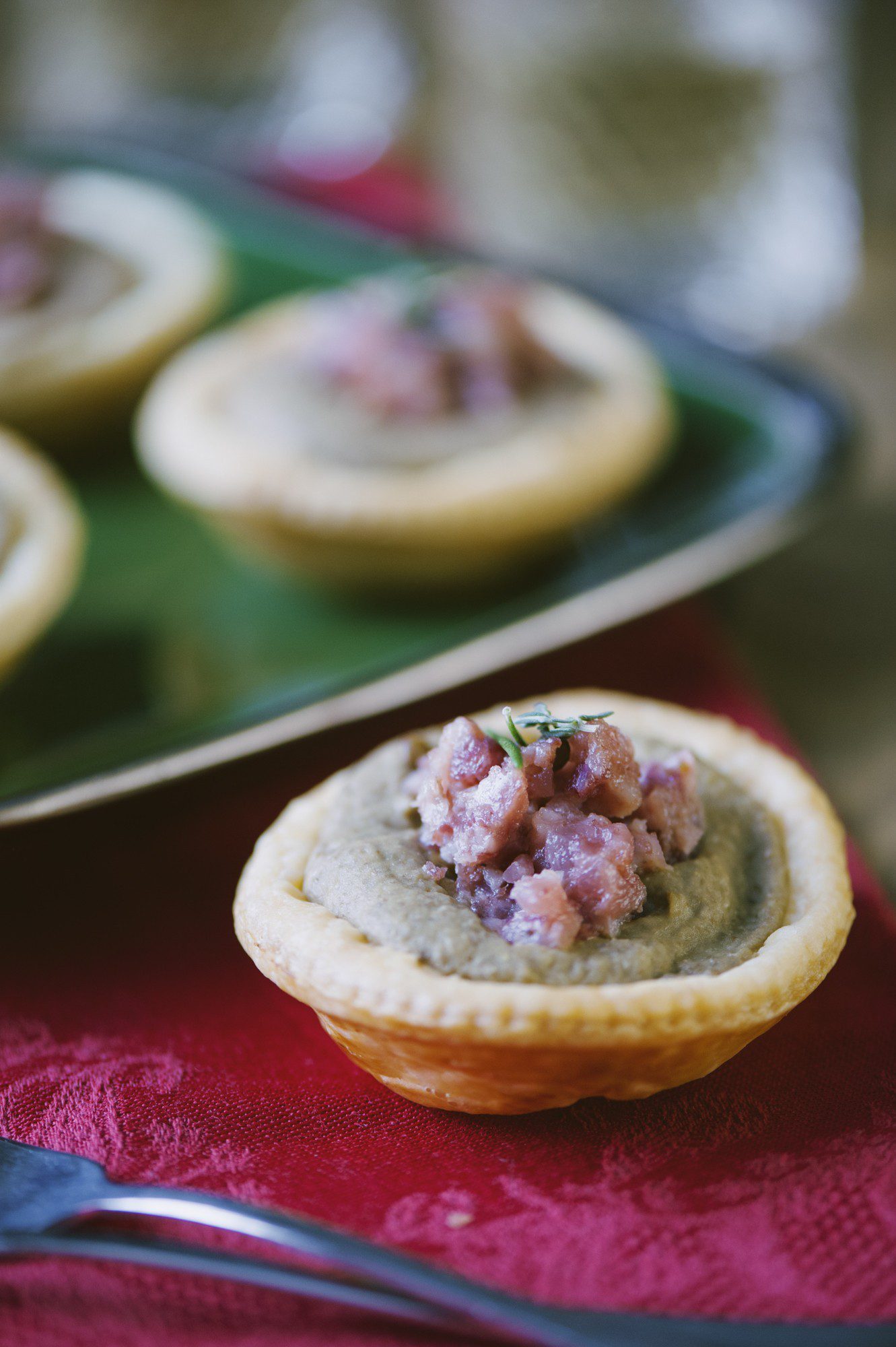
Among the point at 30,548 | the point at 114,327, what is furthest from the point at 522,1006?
the point at 114,327

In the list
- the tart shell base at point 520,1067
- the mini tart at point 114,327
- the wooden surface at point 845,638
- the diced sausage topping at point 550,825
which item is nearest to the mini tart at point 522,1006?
the tart shell base at point 520,1067

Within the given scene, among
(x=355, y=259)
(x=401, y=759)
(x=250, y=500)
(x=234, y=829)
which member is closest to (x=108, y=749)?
(x=234, y=829)

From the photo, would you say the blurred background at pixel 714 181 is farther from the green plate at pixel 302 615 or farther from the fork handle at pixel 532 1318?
the fork handle at pixel 532 1318

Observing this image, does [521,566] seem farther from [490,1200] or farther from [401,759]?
[490,1200]

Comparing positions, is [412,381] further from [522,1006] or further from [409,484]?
[522,1006]

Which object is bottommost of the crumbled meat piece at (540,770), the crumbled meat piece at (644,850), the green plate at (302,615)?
the green plate at (302,615)

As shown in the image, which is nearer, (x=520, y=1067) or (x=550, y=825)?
(x=520, y=1067)

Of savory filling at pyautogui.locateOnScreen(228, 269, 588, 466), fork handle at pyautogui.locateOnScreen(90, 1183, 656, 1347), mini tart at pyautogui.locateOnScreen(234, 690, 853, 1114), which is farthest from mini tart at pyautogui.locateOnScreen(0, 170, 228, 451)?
fork handle at pyautogui.locateOnScreen(90, 1183, 656, 1347)
